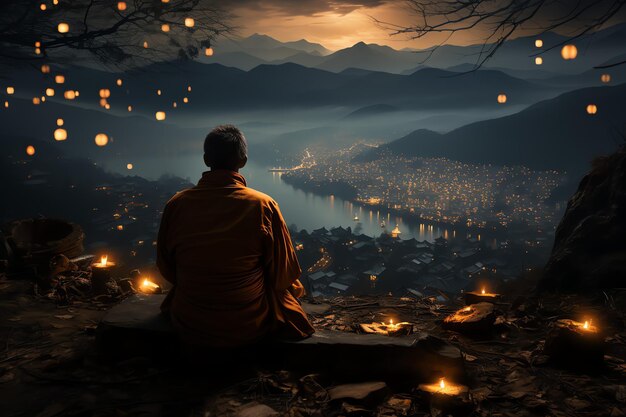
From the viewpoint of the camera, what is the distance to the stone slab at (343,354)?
122 inches

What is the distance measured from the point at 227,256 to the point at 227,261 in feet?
0.13

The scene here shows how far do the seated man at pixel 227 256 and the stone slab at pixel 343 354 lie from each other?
0.48 ft

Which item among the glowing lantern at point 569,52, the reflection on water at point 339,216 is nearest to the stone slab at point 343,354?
the glowing lantern at point 569,52

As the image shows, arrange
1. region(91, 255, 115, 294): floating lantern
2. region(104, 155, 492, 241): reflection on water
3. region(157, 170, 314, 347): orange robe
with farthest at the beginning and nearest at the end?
region(104, 155, 492, 241): reflection on water
region(91, 255, 115, 294): floating lantern
region(157, 170, 314, 347): orange robe

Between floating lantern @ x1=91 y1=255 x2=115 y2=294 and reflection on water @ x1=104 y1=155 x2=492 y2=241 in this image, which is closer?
floating lantern @ x1=91 y1=255 x2=115 y2=294

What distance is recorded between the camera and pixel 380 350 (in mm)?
3119

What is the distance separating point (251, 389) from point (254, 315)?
553 millimetres

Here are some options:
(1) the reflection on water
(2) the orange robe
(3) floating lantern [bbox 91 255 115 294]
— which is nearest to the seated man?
(2) the orange robe

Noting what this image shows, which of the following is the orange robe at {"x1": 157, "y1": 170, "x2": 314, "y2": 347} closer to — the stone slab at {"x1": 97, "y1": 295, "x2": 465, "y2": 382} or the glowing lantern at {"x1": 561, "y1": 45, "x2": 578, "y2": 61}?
the stone slab at {"x1": 97, "y1": 295, "x2": 465, "y2": 382}

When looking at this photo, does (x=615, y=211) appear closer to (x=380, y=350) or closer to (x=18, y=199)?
(x=380, y=350)

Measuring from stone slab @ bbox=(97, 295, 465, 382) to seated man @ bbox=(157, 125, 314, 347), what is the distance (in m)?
0.15

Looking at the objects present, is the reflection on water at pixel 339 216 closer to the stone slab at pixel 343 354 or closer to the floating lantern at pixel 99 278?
the floating lantern at pixel 99 278

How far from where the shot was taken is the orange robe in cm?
289

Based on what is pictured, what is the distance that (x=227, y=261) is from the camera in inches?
112
